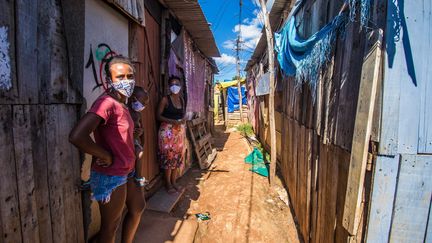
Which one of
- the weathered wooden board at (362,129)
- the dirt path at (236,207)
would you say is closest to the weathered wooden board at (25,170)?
the dirt path at (236,207)

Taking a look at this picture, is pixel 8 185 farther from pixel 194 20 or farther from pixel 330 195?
pixel 194 20

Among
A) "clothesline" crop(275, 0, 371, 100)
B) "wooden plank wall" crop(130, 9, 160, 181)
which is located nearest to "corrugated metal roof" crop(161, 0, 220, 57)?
"wooden plank wall" crop(130, 9, 160, 181)

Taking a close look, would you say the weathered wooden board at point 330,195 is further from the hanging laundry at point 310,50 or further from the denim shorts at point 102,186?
the denim shorts at point 102,186

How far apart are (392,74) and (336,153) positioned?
935 millimetres

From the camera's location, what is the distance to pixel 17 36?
1.47 meters

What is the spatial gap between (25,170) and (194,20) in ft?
13.9

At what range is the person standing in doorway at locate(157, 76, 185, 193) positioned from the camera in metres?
4.00

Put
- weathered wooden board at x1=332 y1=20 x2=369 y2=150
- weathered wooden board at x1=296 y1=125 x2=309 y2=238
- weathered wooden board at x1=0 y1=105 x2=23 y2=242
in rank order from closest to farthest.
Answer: weathered wooden board at x1=0 y1=105 x2=23 y2=242
weathered wooden board at x1=332 y1=20 x2=369 y2=150
weathered wooden board at x1=296 y1=125 x2=309 y2=238

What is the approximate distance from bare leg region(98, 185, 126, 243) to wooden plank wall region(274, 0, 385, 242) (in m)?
1.88

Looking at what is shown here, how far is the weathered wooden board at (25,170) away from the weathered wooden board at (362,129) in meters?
2.30

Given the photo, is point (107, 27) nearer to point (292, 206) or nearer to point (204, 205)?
point (204, 205)

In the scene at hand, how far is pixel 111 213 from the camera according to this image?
191 cm

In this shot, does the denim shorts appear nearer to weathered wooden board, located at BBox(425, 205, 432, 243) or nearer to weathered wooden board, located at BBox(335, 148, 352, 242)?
weathered wooden board, located at BBox(335, 148, 352, 242)

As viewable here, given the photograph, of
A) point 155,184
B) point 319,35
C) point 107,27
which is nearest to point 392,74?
point 319,35
